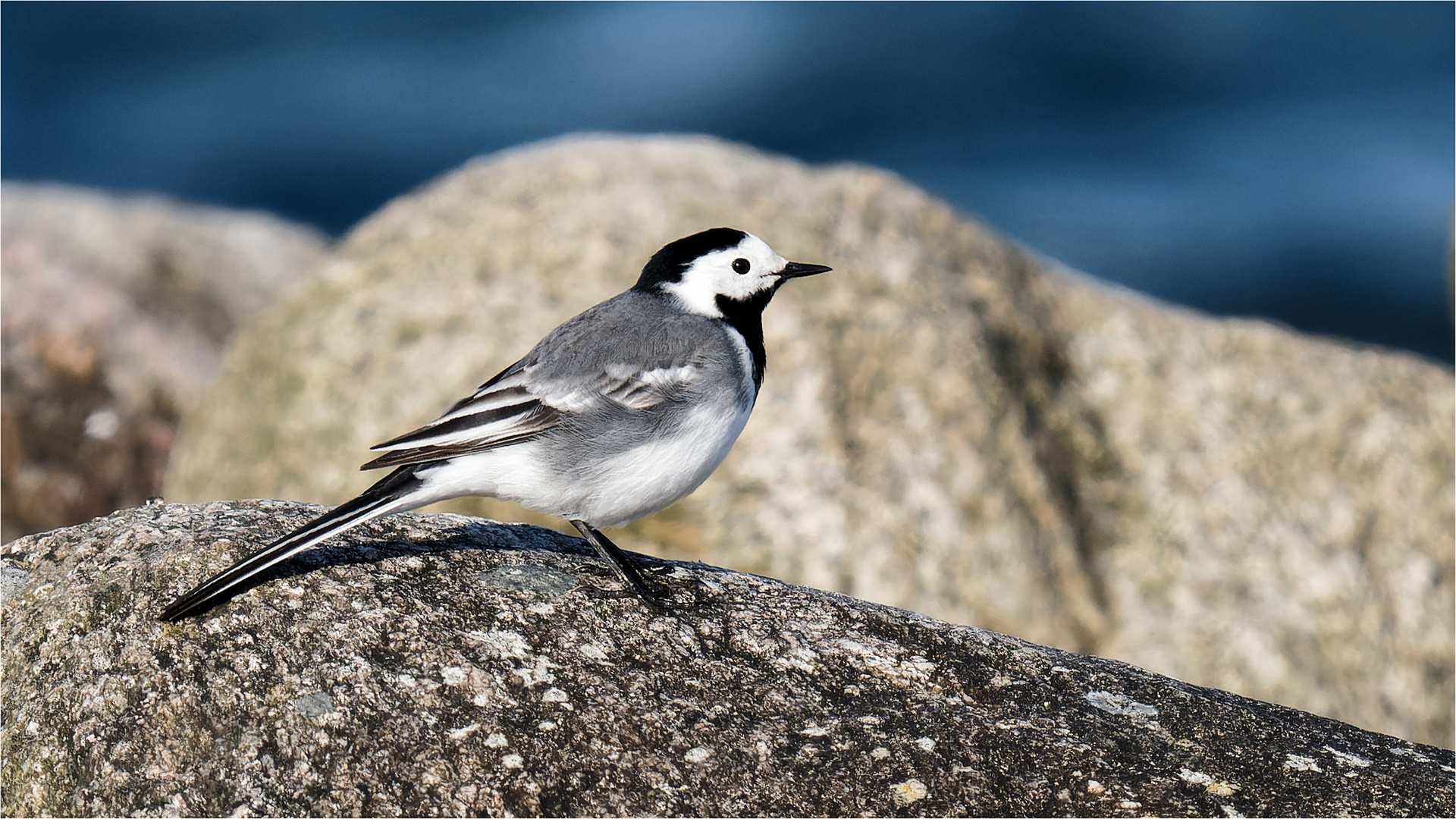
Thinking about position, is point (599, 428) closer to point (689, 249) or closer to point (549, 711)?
point (689, 249)

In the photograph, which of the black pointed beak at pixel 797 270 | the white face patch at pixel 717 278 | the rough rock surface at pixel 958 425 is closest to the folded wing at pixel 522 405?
the white face patch at pixel 717 278

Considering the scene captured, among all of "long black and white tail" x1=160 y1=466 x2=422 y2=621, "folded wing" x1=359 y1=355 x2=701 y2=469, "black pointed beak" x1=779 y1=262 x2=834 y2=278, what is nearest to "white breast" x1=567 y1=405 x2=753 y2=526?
"folded wing" x1=359 y1=355 x2=701 y2=469

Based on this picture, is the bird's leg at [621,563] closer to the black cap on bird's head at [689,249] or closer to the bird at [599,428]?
the bird at [599,428]

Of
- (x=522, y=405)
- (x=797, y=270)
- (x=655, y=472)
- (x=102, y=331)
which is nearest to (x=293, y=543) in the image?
(x=522, y=405)

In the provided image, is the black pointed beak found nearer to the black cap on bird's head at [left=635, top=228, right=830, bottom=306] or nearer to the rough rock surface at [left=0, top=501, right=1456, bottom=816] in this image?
the black cap on bird's head at [left=635, top=228, right=830, bottom=306]

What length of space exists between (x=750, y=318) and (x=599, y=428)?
1.14 meters

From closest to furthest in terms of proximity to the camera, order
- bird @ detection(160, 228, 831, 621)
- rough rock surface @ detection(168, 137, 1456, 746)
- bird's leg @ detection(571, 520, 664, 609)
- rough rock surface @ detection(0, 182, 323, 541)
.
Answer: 1. bird's leg @ detection(571, 520, 664, 609)
2. bird @ detection(160, 228, 831, 621)
3. rough rock surface @ detection(168, 137, 1456, 746)
4. rough rock surface @ detection(0, 182, 323, 541)

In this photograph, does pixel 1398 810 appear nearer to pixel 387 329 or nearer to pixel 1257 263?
pixel 387 329

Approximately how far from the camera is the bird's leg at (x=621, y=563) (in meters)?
4.59

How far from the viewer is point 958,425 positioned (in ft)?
26.3

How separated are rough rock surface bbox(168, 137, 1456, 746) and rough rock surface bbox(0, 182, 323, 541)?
1332 mm

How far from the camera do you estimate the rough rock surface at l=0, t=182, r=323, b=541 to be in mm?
9703

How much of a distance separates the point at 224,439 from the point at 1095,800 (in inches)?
272

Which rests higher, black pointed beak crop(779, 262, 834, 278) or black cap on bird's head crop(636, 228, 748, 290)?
black pointed beak crop(779, 262, 834, 278)
